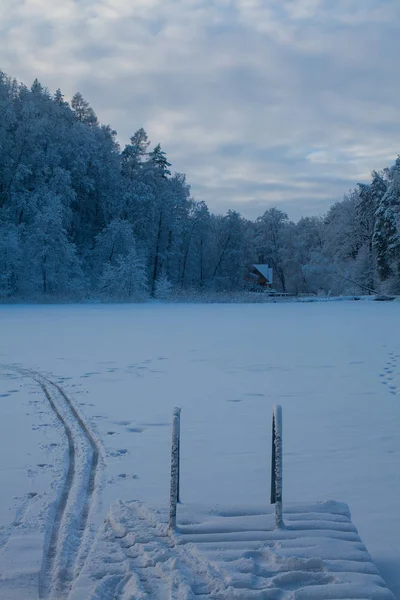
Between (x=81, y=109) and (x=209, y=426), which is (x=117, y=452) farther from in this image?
(x=81, y=109)

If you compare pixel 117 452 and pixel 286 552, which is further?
pixel 117 452

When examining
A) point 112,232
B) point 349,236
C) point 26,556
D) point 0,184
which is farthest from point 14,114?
point 26,556

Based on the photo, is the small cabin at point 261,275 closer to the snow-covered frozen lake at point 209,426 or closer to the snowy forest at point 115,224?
the snowy forest at point 115,224

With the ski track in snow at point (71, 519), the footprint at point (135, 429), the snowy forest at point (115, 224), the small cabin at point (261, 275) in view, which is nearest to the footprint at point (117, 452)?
the ski track in snow at point (71, 519)

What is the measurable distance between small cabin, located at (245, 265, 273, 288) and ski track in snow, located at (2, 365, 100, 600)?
229 ft

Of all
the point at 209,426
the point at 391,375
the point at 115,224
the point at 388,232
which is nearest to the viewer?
the point at 209,426

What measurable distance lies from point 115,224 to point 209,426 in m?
42.2

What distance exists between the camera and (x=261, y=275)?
8019 cm

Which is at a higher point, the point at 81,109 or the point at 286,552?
the point at 81,109

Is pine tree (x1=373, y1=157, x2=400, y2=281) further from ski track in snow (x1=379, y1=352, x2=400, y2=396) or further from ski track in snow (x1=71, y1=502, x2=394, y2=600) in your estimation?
ski track in snow (x1=71, y1=502, x2=394, y2=600)

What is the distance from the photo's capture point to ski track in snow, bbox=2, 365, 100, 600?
354 centimetres

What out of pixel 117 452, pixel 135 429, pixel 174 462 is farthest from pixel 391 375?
pixel 174 462

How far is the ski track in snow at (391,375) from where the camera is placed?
9828 millimetres

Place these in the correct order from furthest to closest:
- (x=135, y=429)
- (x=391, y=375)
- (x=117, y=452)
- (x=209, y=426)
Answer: (x=391, y=375), (x=209, y=426), (x=135, y=429), (x=117, y=452)
